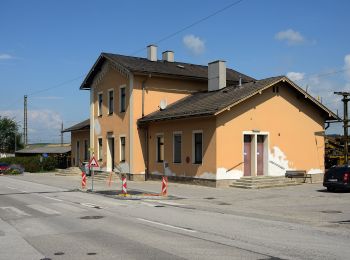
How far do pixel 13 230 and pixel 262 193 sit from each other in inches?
508

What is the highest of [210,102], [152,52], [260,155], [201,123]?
[152,52]

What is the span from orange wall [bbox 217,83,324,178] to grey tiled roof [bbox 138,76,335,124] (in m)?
0.65

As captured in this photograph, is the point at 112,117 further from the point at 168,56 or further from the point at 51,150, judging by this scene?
the point at 51,150

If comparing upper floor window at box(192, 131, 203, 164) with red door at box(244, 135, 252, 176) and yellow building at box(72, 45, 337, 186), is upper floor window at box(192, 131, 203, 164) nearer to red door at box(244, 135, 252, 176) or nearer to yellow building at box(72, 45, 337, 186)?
yellow building at box(72, 45, 337, 186)

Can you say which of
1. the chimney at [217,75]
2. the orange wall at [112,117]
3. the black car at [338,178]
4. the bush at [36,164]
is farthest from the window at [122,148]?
the bush at [36,164]

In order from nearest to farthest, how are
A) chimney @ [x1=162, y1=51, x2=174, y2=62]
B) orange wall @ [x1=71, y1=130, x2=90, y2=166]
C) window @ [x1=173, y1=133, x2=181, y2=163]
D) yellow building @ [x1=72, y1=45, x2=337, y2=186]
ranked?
yellow building @ [x1=72, y1=45, x2=337, y2=186] → window @ [x1=173, y1=133, x2=181, y2=163] → chimney @ [x1=162, y1=51, x2=174, y2=62] → orange wall @ [x1=71, y1=130, x2=90, y2=166]

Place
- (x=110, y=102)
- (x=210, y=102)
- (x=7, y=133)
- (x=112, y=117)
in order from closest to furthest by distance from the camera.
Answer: (x=210, y=102) → (x=112, y=117) → (x=110, y=102) → (x=7, y=133)

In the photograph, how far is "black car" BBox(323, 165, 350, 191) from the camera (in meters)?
20.8

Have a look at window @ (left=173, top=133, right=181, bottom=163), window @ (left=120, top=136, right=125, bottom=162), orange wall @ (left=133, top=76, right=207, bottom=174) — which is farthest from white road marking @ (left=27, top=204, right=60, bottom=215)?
window @ (left=120, top=136, right=125, bottom=162)

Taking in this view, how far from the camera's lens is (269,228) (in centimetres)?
1130

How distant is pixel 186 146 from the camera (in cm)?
2695

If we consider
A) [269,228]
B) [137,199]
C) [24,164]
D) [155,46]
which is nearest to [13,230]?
[269,228]

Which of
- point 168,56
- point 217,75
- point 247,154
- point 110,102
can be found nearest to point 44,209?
point 247,154

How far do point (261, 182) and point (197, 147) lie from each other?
4.19 meters
